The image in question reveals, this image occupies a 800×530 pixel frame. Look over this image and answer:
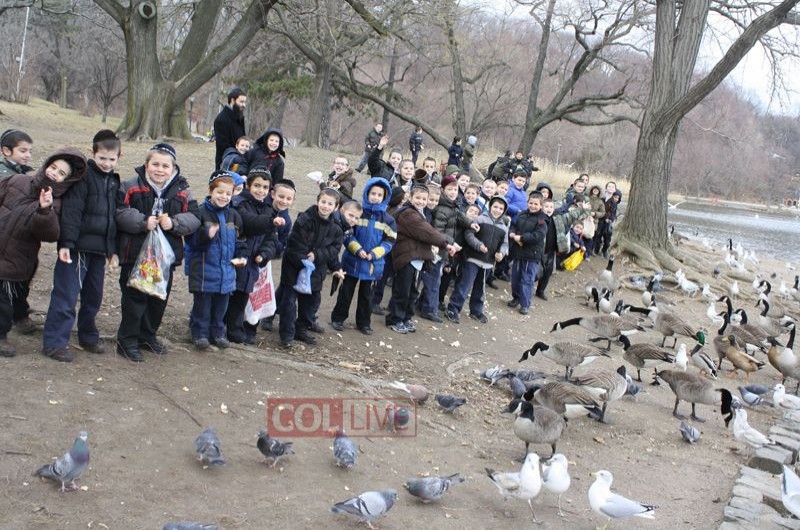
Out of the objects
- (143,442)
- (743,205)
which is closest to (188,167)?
(143,442)

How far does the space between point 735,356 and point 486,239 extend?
3.72m

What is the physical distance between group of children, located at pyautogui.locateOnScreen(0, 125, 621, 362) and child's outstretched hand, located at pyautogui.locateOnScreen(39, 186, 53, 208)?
0.01 metres

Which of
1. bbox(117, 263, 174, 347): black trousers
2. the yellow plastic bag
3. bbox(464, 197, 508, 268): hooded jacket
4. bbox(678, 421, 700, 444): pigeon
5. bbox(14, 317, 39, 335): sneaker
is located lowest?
bbox(678, 421, 700, 444): pigeon

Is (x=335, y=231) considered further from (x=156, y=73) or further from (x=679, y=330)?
(x=156, y=73)

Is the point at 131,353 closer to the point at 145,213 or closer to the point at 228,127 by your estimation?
the point at 145,213

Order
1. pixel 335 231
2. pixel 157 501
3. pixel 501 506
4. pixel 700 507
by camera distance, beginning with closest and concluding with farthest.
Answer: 1. pixel 157 501
2. pixel 501 506
3. pixel 700 507
4. pixel 335 231

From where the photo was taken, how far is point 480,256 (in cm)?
913

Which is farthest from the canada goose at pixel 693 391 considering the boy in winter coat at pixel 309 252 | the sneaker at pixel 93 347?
the sneaker at pixel 93 347

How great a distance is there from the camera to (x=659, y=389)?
323 inches

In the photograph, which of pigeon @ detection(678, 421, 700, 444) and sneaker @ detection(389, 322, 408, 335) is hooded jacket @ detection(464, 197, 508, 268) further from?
pigeon @ detection(678, 421, 700, 444)

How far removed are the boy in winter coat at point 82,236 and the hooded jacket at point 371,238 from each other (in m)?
2.73

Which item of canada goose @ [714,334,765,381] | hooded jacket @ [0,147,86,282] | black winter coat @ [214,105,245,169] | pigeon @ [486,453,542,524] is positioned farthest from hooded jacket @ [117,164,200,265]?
canada goose @ [714,334,765,381]

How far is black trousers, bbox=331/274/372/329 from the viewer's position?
294 inches

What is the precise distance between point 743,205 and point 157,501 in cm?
5473
